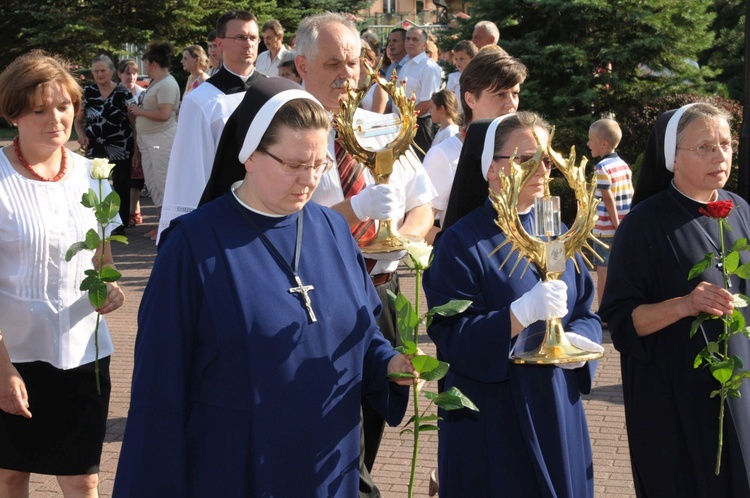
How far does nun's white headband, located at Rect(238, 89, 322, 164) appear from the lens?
3186 millimetres

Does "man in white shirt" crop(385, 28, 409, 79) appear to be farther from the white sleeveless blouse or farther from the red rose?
the red rose

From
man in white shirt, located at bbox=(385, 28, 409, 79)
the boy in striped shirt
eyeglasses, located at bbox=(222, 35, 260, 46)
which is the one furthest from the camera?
man in white shirt, located at bbox=(385, 28, 409, 79)

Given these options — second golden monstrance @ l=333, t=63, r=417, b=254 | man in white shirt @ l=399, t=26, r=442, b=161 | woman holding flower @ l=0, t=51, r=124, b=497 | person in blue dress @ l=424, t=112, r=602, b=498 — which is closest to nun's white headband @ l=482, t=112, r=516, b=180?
person in blue dress @ l=424, t=112, r=602, b=498

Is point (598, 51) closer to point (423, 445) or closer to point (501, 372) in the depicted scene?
point (423, 445)

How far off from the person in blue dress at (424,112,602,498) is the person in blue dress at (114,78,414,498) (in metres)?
0.63

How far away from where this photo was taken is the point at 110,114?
13.8 meters

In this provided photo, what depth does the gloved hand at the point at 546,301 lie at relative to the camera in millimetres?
3418

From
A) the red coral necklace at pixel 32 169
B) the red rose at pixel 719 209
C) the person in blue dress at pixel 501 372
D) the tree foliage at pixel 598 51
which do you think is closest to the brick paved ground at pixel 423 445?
the person in blue dress at pixel 501 372

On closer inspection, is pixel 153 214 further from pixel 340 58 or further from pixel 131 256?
pixel 340 58

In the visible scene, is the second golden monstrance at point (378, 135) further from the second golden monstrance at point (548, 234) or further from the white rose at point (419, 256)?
the white rose at point (419, 256)

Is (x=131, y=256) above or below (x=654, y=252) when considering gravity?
below

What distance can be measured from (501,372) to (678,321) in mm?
954

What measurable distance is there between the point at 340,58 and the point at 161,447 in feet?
7.60

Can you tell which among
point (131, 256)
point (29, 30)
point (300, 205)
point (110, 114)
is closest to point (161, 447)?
point (300, 205)
